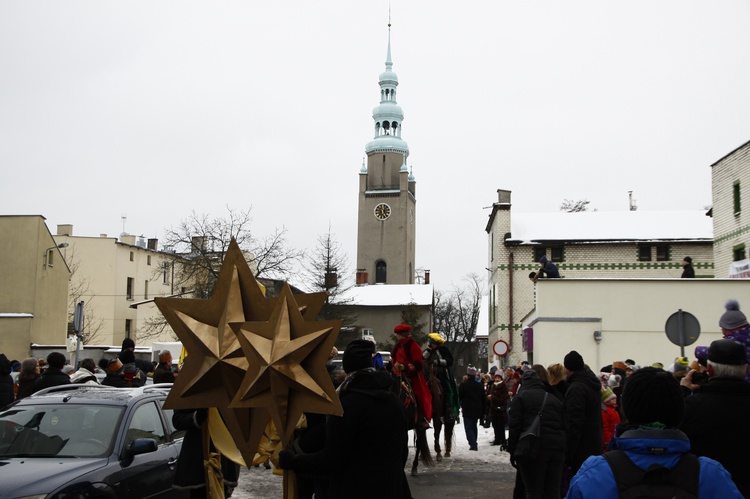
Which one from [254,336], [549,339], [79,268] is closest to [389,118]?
[79,268]

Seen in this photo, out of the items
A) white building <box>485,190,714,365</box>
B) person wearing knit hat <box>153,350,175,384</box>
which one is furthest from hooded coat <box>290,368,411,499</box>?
white building <box>485,190,714,365</box>

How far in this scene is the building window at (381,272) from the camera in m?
94.1

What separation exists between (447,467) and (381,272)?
78457 mm

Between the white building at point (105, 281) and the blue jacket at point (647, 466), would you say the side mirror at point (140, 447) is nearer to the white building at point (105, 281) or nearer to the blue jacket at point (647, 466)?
the blue jacket at point (647, 466)

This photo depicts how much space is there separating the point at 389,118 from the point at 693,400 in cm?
9757

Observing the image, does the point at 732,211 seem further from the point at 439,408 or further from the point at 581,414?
the point at 581,414

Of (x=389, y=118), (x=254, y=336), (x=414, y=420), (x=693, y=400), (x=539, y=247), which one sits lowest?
(x=414, y=420)

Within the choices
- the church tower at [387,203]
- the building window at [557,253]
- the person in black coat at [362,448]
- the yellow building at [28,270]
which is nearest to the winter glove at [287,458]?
the person in black coat at [362,448]

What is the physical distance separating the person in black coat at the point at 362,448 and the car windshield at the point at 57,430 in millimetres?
3407

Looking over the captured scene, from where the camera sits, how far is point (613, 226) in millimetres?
45812

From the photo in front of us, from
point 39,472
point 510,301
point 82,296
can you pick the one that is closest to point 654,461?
point 39,472

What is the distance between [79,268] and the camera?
216ft

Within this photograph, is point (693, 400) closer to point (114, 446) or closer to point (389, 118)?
point (114, 446)

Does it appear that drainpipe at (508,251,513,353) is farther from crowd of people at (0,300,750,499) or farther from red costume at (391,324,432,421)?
crowd of people at (0,300,750,499)
